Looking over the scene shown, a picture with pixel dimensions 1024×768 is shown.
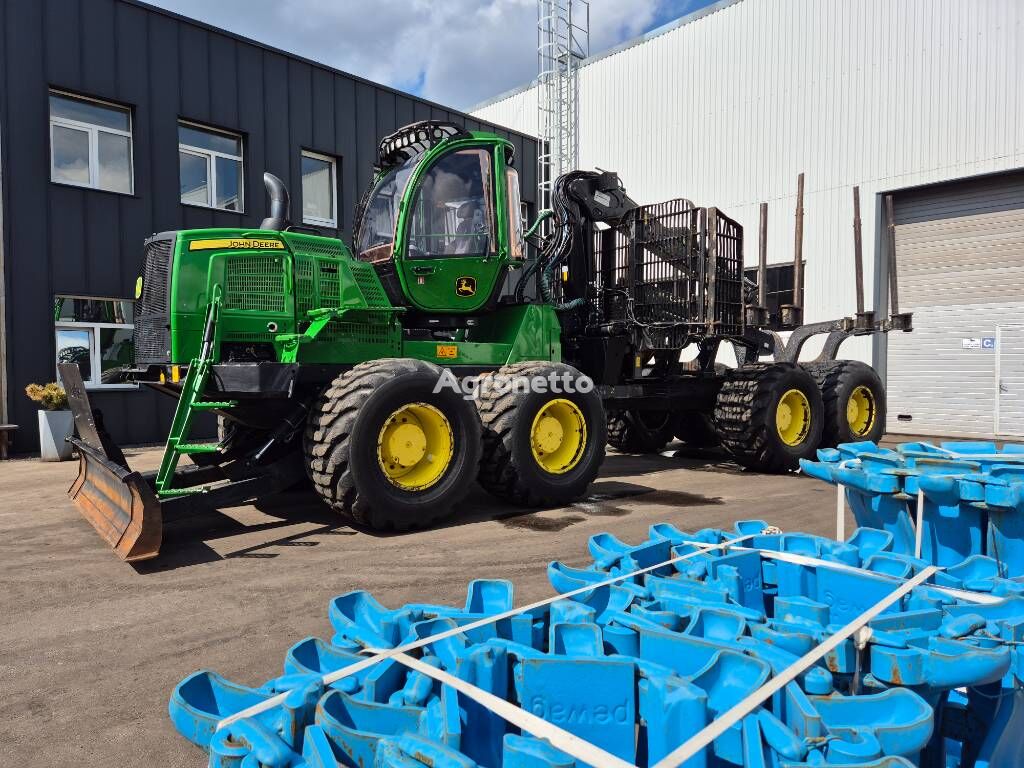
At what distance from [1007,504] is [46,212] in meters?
12.9

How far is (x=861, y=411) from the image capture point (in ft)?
35.3

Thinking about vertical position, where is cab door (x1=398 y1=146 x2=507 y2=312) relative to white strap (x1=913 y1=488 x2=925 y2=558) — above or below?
above

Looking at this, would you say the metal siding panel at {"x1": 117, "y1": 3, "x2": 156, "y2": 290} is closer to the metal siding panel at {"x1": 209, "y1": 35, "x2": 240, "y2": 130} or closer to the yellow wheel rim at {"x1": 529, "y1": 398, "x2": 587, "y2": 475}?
the metal siding panel at {"x1": 209, "y1": 35, "x2": 240, "y2": 130}

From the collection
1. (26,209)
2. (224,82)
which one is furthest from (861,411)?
(26,209)

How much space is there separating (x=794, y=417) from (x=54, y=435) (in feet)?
33.9

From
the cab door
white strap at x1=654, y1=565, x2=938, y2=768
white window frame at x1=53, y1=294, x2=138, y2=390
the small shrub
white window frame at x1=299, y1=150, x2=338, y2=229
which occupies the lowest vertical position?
white strap at x1=654, y1=565, x2=938, y2=768

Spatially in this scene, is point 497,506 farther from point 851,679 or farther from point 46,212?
point 46,212

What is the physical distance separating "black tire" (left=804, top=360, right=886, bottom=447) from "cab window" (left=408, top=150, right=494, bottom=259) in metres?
5.51

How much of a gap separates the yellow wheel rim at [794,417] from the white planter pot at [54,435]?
9.85m

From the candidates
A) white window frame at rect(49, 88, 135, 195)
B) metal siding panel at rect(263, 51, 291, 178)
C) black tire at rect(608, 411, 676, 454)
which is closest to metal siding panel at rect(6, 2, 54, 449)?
white window frame at rect(49, 88, 135, 195)

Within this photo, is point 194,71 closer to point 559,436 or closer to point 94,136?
point 94,136

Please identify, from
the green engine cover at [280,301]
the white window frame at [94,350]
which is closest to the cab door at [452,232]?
the green engine cover at [280,301]

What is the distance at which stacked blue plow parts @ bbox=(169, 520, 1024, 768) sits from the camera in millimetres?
1674

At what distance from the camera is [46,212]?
11.6m
